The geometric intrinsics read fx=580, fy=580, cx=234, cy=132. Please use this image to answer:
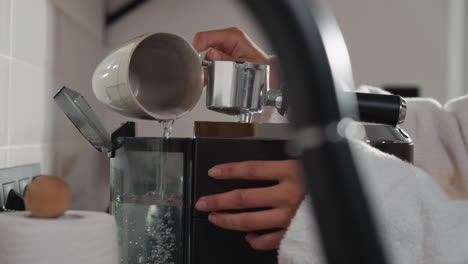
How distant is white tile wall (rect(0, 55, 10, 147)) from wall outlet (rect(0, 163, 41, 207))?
2 centimetres

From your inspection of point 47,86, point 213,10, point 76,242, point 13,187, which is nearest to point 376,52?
point 213,10

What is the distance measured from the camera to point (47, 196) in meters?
0.22

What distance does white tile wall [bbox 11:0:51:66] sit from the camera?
42 cm

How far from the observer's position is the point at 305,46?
0.10 m

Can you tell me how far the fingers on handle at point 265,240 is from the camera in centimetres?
37

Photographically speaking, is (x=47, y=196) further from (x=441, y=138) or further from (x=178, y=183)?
(x=441, y=138)

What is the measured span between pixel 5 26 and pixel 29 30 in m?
0.07

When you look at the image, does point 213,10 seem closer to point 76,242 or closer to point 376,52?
point 376,52

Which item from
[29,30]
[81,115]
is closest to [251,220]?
[81,115]

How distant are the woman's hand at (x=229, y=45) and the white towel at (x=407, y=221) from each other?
0.26m

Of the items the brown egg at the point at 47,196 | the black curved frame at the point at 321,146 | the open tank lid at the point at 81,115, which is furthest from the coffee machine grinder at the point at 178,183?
the black curved frame at the point at 321,146

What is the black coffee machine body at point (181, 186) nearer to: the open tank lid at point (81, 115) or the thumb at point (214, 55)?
the open tank lid at point (81, 115)

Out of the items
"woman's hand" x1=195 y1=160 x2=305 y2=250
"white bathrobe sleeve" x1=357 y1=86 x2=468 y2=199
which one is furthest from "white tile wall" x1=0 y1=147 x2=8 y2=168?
"white bathrobe sleeve" x1=357 y1=86 x2=468 y2=199

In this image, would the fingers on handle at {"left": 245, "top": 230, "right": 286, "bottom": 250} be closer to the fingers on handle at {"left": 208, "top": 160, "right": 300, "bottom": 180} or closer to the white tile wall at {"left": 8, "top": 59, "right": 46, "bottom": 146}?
the fingers on handle at {"left": 208, "top": 160, "right": 300, "bottom": 180}
